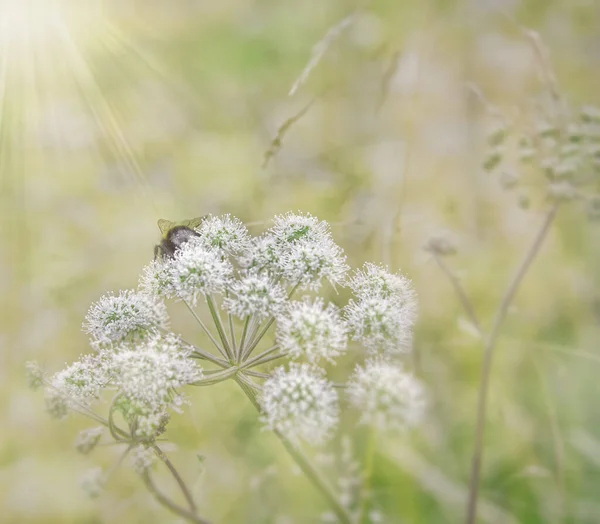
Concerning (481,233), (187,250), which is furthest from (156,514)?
(481,233)

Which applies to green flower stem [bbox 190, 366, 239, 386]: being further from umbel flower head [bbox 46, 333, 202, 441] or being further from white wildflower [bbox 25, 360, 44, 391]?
white wildflower [bbox 25, 360, 44, 391]

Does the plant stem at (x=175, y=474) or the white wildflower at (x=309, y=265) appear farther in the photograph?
the white wildflower at (x=309, y=265)

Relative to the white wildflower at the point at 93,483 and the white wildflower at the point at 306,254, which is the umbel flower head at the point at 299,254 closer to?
the white wildflower at the point at 306,254

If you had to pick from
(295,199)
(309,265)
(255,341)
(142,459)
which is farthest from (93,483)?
(295,199)

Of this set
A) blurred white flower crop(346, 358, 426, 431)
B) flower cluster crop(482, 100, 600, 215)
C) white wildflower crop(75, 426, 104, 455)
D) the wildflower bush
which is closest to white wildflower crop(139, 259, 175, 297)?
the wildflower bush

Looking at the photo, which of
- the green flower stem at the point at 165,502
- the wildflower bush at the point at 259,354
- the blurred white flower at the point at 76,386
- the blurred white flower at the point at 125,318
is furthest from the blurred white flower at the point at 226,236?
the green flower stem at the point at 165,502

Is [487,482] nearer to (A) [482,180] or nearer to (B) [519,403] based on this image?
(B) [519,403]
